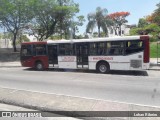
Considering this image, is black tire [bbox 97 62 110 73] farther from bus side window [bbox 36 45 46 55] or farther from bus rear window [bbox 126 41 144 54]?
bus side window [bbox 36 45 46 55]

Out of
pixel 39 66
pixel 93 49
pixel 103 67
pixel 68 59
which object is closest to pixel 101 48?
pixel 93 49

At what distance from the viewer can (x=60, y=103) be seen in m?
7.03

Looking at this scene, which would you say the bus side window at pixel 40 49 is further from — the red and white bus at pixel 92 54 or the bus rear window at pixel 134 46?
the bus rear window at pixel 134 46

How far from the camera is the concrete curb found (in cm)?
637

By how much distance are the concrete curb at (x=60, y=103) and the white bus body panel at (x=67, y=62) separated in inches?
333

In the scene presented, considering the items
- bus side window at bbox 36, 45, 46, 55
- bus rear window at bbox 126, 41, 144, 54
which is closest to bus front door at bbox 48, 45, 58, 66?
bus side window at bbox 36, 45, 46, 55

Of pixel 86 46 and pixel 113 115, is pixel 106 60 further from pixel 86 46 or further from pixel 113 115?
pixel 113 115

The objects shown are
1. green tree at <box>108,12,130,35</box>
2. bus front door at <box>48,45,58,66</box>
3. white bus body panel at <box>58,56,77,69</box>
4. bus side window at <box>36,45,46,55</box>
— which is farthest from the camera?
green tree at <box>108,12,130,35</box>

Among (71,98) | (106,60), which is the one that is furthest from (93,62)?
(71,98)

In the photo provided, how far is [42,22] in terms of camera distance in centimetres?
3209

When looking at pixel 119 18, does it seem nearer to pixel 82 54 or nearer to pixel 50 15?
pixel 50 15

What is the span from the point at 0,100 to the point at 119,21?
245 feet

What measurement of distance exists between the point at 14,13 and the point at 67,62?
15229mm

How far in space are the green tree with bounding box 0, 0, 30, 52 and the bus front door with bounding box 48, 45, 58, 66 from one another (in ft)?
41.7
